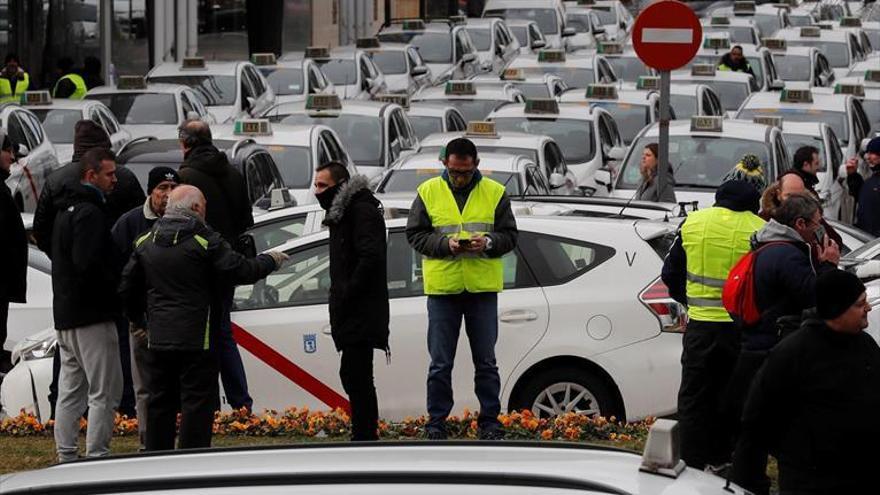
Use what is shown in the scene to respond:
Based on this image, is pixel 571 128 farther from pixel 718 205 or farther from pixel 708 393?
pixel 708 393

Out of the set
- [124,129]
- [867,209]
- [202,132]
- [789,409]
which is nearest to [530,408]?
[202,132]

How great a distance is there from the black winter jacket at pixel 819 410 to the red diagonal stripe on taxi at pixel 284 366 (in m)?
4.60

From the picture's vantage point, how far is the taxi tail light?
10398 mm

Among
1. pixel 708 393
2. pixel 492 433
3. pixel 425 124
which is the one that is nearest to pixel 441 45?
pixel 425 124

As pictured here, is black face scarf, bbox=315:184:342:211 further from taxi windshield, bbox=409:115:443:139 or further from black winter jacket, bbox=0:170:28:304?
taxi windshield, bbox=409:115:443:139

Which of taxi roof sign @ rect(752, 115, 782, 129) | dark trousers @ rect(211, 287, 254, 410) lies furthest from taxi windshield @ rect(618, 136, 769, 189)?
dark trousers @ rect(211, 287, 254, 410)

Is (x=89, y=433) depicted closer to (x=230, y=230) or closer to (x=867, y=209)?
(x=230, y=230)

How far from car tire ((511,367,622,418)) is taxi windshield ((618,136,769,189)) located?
7.83 m

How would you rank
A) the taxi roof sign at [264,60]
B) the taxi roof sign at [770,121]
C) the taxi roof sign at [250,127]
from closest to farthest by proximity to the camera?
the taxi roof sign at [250,127], the taxi roof sign at [770,121], the taxi roof sign at [264,60]

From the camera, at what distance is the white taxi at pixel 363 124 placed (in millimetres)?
21531

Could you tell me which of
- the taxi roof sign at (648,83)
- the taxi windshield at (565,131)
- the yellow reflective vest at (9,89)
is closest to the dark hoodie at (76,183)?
the taxi windshield at (565,131)

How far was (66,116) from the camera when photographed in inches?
891

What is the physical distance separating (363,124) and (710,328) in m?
13.8

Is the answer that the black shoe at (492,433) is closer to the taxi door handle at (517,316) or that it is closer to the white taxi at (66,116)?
the taxi door handle at (517,316)
